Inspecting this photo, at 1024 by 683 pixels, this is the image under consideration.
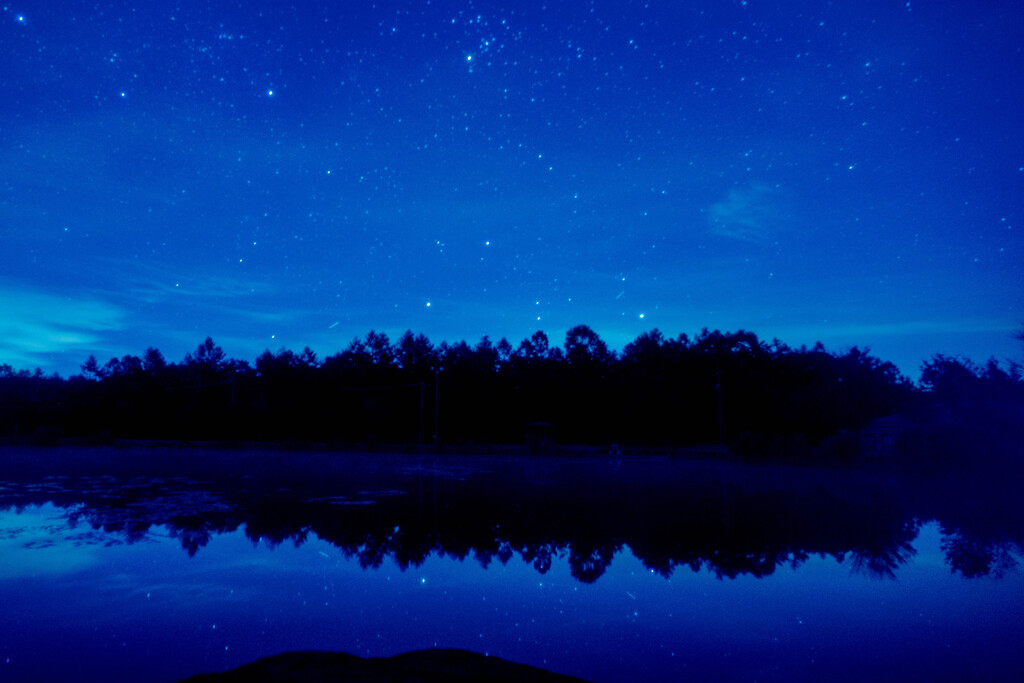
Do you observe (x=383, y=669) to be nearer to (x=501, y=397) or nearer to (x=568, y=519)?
(x=568, y=519)

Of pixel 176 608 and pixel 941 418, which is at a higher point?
pixel 941 418

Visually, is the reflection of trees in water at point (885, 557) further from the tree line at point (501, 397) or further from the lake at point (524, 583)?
the tree line at point (501, 397)

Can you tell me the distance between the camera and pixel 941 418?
2606 centimetres

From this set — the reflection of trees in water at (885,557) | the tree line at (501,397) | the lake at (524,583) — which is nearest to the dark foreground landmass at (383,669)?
the lake at (524,583)

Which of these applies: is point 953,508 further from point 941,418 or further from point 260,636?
point 260,636

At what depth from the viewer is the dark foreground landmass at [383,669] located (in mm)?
4719

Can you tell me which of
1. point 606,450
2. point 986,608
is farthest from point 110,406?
point 986,608

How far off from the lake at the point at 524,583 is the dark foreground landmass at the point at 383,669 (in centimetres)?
49

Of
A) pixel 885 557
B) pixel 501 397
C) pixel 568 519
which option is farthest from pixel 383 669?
pixel 501 397

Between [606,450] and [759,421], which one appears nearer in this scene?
[606,450]

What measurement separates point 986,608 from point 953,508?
35.1 feet

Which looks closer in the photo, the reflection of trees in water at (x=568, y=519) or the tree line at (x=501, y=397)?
the reflection of trees in water at (x=568, y=519)

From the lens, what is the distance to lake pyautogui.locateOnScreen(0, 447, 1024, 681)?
18.9 ft

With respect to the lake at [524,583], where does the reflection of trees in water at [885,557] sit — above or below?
below
